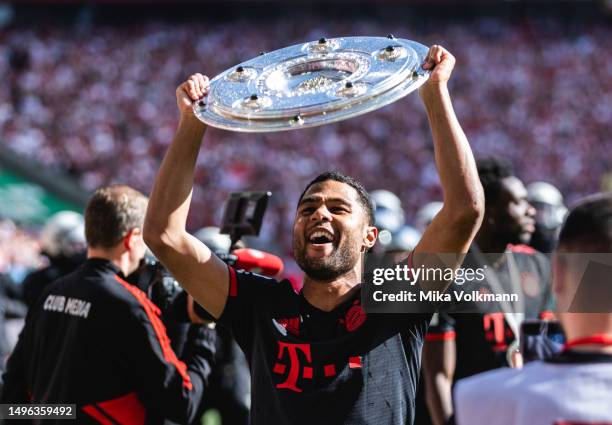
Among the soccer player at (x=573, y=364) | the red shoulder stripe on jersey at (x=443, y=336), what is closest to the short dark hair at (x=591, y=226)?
the soccer player at (x=573, y=364)

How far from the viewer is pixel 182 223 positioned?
2.85m

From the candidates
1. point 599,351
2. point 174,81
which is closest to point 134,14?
point 174,81

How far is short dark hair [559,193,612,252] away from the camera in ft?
5.90

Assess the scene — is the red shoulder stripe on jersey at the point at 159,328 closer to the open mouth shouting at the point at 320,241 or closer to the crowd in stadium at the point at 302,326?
the crowd in stadium at the point at 302,326

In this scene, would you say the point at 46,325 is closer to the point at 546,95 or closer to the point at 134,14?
the point at 546,95

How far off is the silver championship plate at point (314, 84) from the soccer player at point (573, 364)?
0.78 metres

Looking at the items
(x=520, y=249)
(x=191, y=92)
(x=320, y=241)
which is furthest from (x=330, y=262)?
(x=520, y=249)

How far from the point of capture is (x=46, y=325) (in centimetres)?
332

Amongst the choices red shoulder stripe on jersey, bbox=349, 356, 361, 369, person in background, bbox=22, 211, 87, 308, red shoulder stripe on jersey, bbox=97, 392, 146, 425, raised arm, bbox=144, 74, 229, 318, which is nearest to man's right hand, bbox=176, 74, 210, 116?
raised arm, bbox=144, 74, 229, 318

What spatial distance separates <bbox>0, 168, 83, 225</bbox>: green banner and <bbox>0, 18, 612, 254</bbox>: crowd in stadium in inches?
33.8

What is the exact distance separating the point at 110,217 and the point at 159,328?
0.48m

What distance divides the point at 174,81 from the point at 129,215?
720 inches

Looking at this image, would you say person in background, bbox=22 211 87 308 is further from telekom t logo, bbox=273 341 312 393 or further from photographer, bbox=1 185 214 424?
telekom t logo, bbox=273 341 312 393

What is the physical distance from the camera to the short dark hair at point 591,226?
1.80 metres
